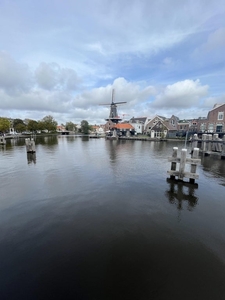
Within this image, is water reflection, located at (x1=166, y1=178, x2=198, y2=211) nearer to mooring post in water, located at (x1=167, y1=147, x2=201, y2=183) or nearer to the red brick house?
mooring post in water, located at (x1=167, y1=147, x2=201, y2=183)

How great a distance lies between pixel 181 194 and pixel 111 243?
6.02 meters

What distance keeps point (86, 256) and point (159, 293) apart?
7.37 feet

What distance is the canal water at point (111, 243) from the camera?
4.04m

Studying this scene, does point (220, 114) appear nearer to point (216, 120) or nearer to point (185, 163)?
point (216, 120)

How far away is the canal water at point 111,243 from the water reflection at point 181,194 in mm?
63

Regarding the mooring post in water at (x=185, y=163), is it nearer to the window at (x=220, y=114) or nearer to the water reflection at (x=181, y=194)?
the water reflection at (x=181, y=194)

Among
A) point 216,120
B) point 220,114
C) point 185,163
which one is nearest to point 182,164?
point 185,163

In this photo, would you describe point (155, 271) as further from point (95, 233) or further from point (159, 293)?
point (95, 233)

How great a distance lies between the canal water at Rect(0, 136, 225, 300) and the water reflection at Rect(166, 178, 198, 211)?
0.06 metres

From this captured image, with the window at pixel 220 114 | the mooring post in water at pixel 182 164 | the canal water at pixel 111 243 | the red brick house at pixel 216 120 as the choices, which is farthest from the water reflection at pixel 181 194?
the window at pixel 220 114

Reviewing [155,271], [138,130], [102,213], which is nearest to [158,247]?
[155,271]

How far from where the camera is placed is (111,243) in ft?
18.2

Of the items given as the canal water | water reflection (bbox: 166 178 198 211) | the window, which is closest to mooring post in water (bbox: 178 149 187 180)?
water reflection (bbox: 166 178 198 211)

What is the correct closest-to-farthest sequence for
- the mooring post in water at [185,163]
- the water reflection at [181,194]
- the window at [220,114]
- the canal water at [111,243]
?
the canal water at [111,243]
the water reflection at [181,194]
the mooring post in water at [185,163]
the window at [220,114]
